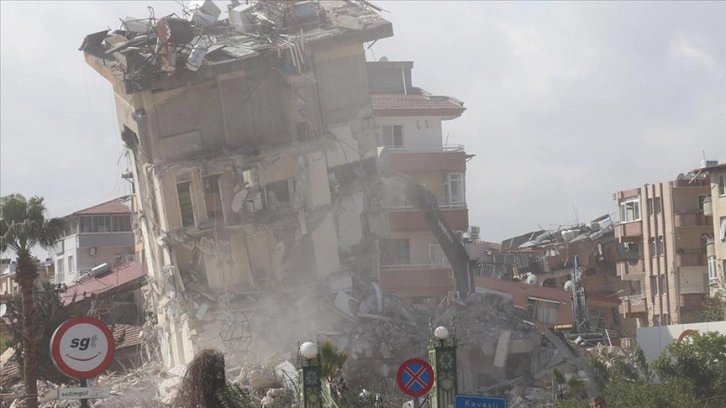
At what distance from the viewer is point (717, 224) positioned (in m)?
68.9

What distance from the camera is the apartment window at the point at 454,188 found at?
66250 mm

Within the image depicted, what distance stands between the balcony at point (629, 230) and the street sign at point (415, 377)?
2206 inches

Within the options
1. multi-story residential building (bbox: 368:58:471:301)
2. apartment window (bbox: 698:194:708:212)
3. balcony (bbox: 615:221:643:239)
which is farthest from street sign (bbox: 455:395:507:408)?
balcony (bbox: 615:221:643:239)

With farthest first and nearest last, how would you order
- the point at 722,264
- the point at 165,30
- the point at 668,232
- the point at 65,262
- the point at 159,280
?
the point at 65,262 < the point at 668,232 < the point at 722,264 < the point at 159,280 < the point at 165,30

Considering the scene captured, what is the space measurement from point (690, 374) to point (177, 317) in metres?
16.1

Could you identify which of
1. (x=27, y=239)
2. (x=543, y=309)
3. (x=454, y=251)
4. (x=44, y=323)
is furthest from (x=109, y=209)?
(x=27, y=239)

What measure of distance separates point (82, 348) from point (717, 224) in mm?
54550

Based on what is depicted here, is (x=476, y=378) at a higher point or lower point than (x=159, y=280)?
lower

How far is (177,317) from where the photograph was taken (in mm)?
44781

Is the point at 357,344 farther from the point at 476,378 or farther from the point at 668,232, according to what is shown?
the point at 668,232

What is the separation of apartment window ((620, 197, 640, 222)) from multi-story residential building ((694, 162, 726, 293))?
6700mm

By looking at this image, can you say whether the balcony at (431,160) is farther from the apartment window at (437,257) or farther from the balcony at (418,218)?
the apartment window at (437,257)

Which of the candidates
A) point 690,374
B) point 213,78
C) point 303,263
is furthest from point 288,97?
point 690,374

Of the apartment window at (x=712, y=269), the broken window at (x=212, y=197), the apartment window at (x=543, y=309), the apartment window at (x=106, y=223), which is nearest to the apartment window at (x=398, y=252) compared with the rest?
the apartment window at (x=543, y=309)
